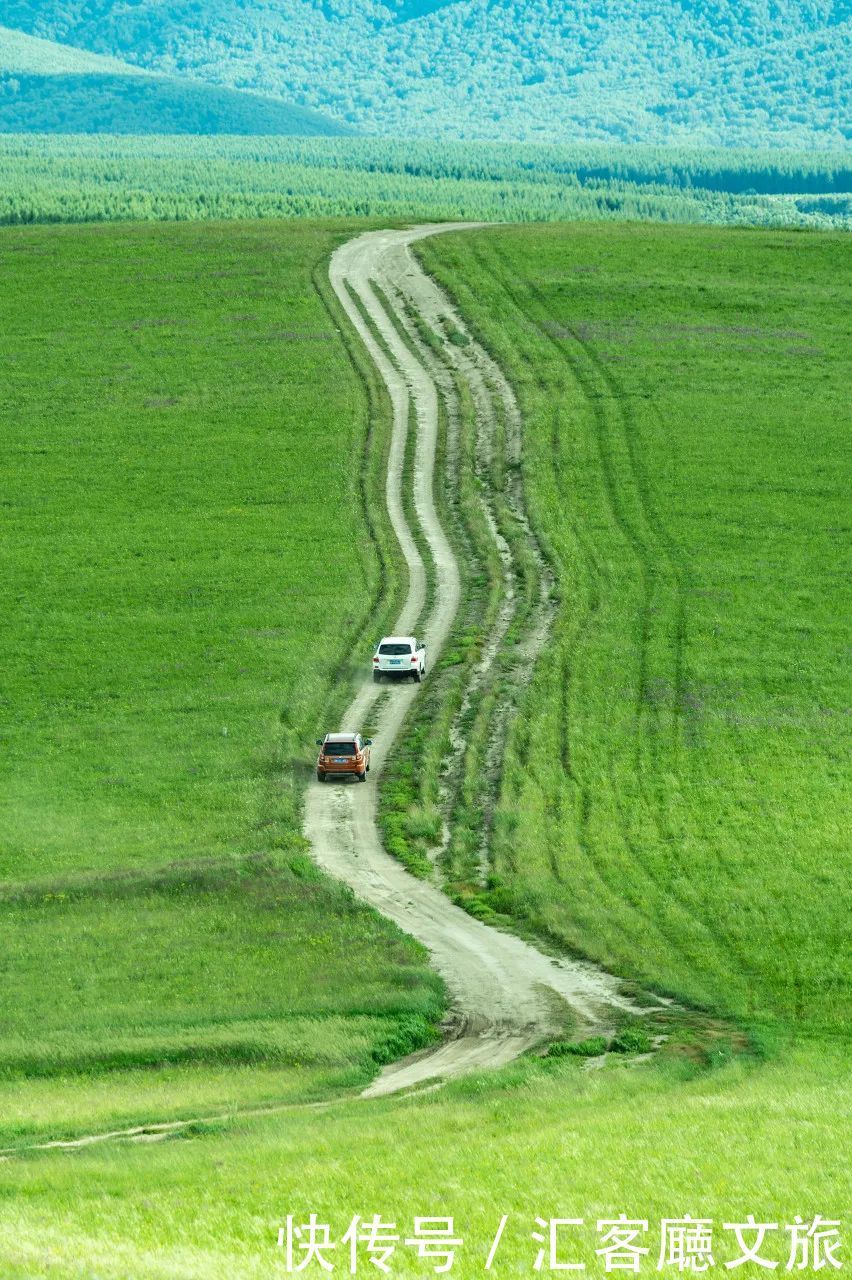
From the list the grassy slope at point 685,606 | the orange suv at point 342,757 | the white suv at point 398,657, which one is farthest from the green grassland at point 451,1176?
the white suv at point 398,657

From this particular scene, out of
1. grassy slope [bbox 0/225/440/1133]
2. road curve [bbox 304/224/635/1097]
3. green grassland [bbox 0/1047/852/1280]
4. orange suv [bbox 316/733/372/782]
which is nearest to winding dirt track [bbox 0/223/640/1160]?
road curve [bbox 304/224/635/1097]

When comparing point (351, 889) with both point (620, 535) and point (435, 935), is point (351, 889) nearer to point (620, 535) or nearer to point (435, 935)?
point (435, 935)

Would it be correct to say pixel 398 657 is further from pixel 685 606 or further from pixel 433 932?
pixel 433 932

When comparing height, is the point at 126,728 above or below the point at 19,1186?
below

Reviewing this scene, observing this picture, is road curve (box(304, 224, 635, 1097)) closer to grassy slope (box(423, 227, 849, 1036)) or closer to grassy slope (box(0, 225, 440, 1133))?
grassy slope (box(0, 225, 440, 1133))

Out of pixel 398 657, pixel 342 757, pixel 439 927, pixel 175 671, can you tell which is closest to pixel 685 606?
pixel 398 657

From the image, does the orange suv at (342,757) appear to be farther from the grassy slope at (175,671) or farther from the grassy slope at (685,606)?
the grassy slope at (685,606)

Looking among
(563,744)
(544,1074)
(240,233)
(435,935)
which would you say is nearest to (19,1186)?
(544,1074)
